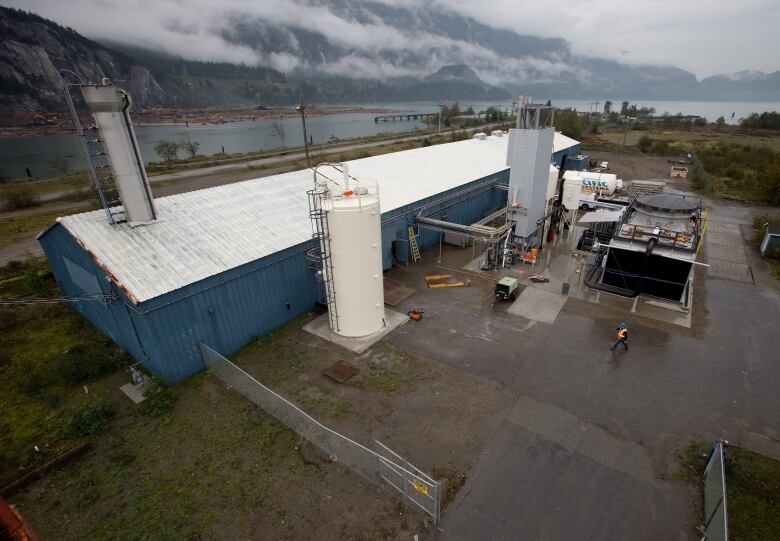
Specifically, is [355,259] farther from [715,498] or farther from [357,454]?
[715,498]

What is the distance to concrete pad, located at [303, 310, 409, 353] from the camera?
66.2 feet

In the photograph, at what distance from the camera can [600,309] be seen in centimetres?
2330

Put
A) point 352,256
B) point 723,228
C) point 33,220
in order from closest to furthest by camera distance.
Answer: point 352,256, point 723,228, point 33,220

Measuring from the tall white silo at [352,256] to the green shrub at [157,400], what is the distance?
27.2 feet

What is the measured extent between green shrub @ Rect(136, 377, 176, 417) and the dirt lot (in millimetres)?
341

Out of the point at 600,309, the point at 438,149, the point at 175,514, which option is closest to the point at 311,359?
the point at 175,514

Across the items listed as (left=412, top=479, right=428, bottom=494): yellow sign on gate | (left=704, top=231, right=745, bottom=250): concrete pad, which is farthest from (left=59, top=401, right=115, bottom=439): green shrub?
(left=704, top=231, right=745, bottom=250): concrete pad

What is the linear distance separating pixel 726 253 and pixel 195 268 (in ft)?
129

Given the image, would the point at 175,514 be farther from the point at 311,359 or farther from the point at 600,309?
the point at 600,309

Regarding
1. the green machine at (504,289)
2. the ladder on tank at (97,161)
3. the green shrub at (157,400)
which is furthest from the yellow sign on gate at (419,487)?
the ladder on tank at (97,161)

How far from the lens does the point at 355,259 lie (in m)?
19.1

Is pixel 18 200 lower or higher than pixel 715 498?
higher

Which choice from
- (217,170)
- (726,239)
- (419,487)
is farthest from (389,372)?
(217,170)

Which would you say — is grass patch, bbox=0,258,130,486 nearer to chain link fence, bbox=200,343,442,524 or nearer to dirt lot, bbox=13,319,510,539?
dirt lot, bbox=13,319,510,539
